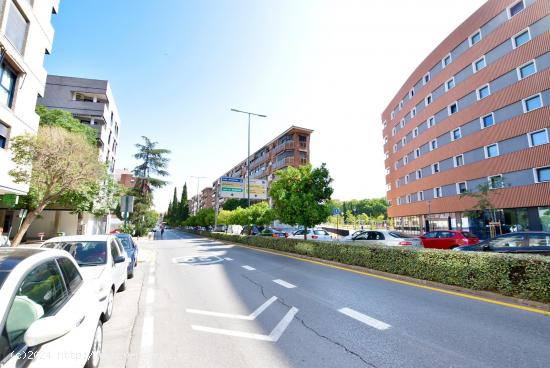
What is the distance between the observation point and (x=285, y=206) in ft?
53.2

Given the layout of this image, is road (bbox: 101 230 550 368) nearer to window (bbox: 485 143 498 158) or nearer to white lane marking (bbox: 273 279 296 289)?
white lane marking (bbox: 273 279 296 289)

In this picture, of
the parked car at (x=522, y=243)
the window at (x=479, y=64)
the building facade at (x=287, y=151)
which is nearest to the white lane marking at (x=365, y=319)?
the parked car at (x=522, y=243)

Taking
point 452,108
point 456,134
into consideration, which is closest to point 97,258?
point 456,134

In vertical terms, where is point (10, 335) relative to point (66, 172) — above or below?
below

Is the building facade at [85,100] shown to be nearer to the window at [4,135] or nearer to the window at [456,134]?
the window at [4,135]

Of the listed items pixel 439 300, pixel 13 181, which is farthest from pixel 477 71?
pixel 13 181

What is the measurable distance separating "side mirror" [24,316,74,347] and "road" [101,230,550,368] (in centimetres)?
187

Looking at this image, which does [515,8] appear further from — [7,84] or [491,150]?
[7,84]

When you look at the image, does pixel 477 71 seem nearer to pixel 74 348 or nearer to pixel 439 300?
pixel 439 300

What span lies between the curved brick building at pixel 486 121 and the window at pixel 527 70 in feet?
0.24

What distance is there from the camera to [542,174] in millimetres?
21203

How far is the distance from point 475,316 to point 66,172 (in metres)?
15.4

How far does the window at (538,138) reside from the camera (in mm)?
20984

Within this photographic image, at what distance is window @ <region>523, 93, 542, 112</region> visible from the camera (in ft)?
70.2
